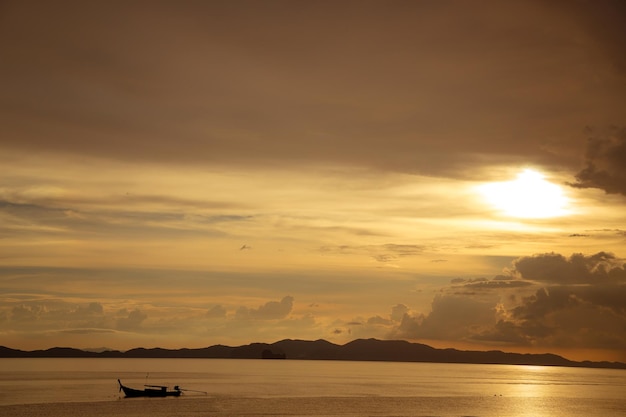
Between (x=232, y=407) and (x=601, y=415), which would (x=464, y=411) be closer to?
(x=601, y=415)

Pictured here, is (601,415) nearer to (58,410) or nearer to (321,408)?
(321,408)

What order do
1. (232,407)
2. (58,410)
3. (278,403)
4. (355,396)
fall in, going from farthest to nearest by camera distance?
1. (355,396)
2. (278,403)
3. (232,407)
4. (58,410)

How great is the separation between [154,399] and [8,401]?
1282 inches

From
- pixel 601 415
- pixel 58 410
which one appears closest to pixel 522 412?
pixel 601 415

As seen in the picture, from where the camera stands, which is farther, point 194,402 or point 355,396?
point 355,396

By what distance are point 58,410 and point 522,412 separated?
334 ft

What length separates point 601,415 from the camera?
528 ft

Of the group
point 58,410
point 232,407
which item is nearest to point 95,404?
point 58,410

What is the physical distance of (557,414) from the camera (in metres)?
161

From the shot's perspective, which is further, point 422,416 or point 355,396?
point 355,396

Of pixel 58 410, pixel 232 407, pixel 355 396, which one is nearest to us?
pixel 58 410

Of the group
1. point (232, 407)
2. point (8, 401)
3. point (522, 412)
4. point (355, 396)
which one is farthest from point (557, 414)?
point (8, 401)

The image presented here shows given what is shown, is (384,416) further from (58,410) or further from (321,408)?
(58,410)

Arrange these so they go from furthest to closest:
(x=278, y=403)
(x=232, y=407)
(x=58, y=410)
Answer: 1. (x=278, y=403)
2. (x=232, y=407)
3. (x=58, y=410)
